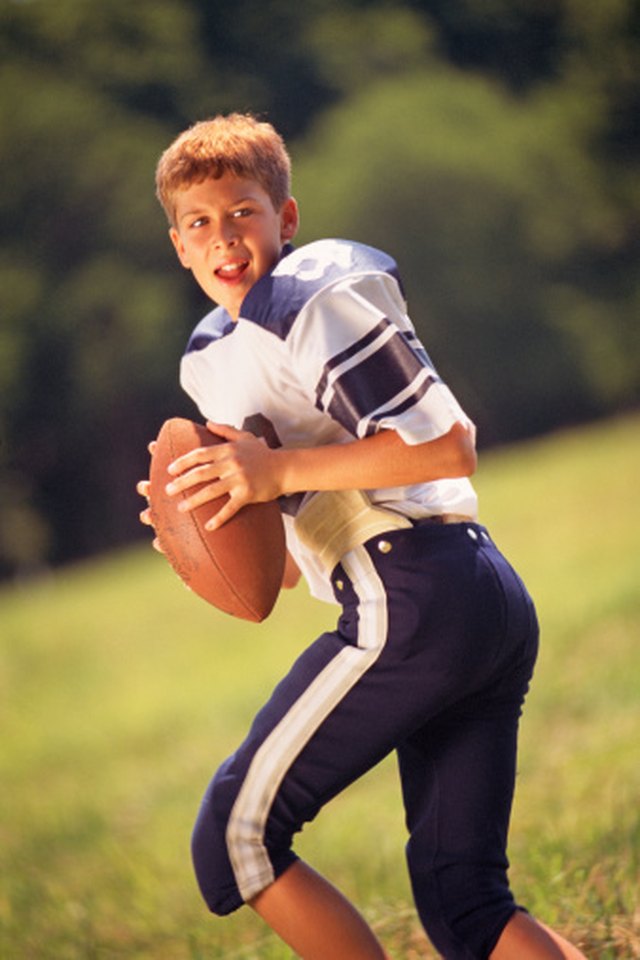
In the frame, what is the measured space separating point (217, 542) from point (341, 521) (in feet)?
0.57

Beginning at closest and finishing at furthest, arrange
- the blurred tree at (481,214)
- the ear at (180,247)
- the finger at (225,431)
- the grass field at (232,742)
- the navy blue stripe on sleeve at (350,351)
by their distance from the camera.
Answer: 1. the navy blue stripe on sleeve at (350,351)
2. the finger at (225,431)
3. the ear at (180,247)
4. the grass field at (232,742)
5. the blurred tree at (481,214)

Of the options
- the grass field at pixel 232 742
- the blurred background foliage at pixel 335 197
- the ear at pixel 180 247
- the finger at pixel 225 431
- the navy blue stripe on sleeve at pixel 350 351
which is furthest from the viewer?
the blurred background foliage at pixel 335 197

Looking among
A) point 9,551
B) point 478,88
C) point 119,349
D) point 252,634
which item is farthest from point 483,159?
point 252,634

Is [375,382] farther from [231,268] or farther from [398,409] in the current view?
[231,268]

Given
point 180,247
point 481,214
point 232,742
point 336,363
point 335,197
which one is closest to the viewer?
point 336,363

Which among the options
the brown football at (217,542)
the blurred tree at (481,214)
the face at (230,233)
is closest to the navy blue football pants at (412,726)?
the brown football at (217,542)

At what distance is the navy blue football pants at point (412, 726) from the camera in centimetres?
199

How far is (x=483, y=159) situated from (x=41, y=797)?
14.4m

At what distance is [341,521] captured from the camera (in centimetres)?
207

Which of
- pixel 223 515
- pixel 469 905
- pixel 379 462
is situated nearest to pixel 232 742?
pixel 469 905

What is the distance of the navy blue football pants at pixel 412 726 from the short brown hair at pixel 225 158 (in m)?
0.55

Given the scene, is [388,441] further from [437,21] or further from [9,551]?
[437,21]

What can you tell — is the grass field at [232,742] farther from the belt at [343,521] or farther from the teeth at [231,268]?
the teeth at [231,268]

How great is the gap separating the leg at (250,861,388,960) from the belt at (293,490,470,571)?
43 cm
